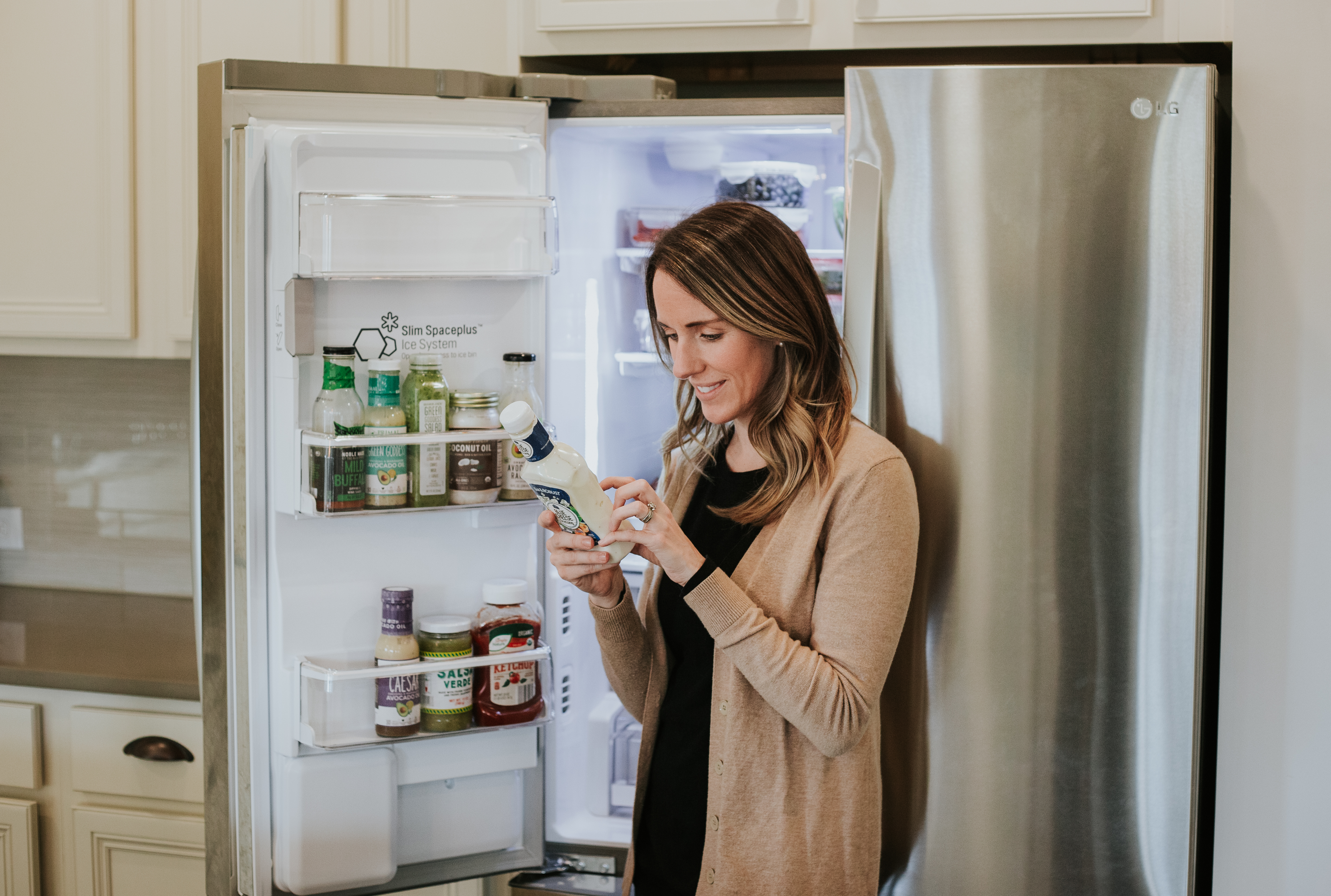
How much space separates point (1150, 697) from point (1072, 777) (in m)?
0.15

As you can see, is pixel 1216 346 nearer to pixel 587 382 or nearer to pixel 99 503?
pixel 587 382

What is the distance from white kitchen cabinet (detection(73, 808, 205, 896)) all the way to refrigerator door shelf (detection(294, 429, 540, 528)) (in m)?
0.96

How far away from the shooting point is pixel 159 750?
6.38ft

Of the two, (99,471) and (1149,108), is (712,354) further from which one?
(99,471)

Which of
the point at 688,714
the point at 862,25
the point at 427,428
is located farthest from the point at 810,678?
the point at 862,25

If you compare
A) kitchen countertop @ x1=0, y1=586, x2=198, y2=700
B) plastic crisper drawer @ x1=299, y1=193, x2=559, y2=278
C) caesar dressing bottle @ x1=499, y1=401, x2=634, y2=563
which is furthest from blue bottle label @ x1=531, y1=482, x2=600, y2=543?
kitchen countertop @ x1=0, y1=586, x2=198, y2=700

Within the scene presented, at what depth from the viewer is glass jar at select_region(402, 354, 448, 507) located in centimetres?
134

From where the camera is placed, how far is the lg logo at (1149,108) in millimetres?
1298

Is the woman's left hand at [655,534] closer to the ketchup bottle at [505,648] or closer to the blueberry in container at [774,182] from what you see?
the ketchup bottle at [505,648]

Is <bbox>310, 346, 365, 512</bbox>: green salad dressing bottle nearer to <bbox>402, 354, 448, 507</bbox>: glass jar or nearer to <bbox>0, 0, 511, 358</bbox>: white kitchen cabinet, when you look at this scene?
<bbox>402, 354, 448, 507</bbox>: glass jar

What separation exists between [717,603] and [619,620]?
0.79 feet

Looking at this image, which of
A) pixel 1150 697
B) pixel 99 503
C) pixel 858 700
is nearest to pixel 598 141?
pixel 858 700

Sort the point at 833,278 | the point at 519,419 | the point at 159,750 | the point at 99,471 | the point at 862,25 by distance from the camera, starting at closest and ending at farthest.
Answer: the point at 519,419 → the point at 862,25 → the point at 833,278 → the point at 159,750 → the point at 99,471

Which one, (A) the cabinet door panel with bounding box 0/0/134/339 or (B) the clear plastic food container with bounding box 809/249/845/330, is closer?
(B) the clear plastic food container with bounding box 809/249/845/330
